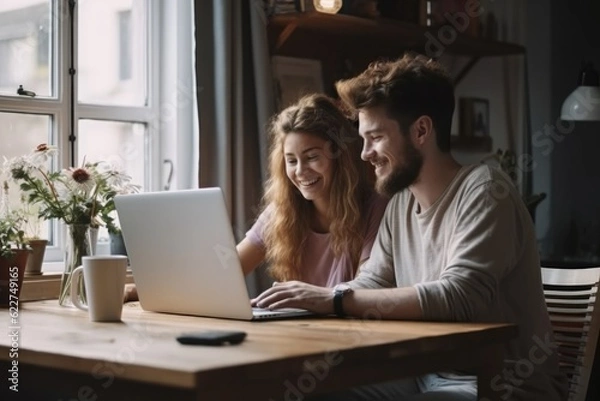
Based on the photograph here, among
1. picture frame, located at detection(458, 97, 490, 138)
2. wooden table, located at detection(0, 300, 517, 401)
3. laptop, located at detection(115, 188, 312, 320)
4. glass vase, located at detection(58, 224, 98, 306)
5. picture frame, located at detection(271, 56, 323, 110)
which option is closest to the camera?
wooden table, located at detection(0, 300, 517, 401)

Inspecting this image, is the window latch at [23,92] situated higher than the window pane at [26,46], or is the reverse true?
the window pane at [26,46]

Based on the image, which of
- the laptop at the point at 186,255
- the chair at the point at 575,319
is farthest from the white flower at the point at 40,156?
the chair at the point at 575,319

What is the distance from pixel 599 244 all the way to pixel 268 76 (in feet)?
3.83

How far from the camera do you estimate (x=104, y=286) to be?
81.0 inches

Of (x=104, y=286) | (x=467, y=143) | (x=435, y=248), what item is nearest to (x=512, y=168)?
(x=467, y=143)

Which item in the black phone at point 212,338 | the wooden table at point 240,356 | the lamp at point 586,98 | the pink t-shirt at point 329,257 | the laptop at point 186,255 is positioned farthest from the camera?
the lamp at point 586,98

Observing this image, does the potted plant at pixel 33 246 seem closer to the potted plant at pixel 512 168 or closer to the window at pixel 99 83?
the window at pixel 99 83

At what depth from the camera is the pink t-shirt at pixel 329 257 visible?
99.0 inches

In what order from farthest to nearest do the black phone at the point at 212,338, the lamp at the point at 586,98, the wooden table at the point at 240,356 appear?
the lamp at the point at 586,98 < the black phone at the point at 212,338 < the wooden table at the point at 240,356

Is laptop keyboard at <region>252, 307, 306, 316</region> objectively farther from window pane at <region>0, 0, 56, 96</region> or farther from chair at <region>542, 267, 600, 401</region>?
window pane at <region>0, 0, 56, 96</region>

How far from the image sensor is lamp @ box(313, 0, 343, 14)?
3027 mm

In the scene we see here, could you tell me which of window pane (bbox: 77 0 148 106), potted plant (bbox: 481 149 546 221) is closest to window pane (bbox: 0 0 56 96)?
window pane (bbox: 77 0 148 106)

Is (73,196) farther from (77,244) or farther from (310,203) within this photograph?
(310,203)

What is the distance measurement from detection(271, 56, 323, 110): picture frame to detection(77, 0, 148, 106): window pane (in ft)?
1.41
